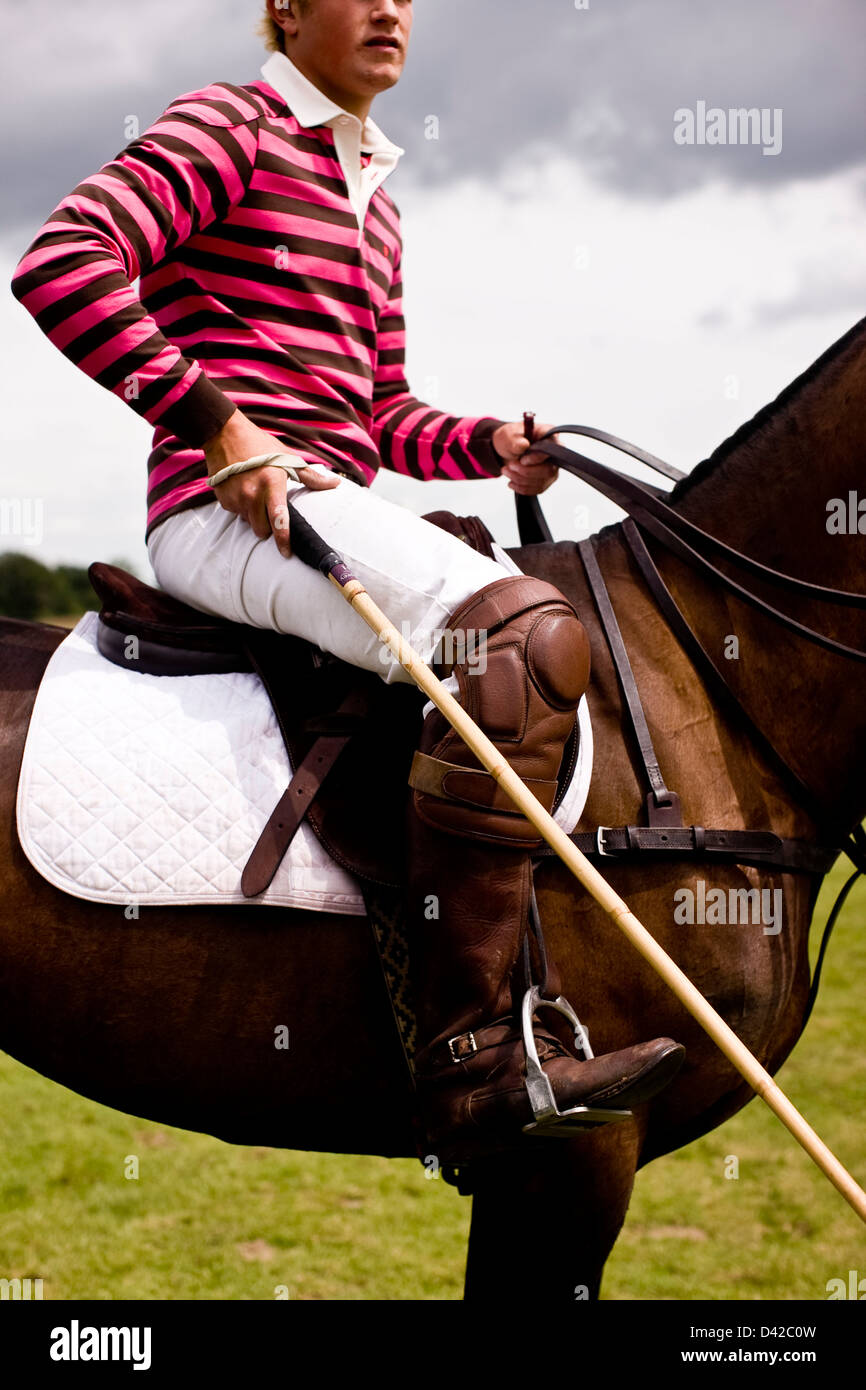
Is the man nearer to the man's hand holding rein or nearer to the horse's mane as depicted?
the man's hand holding rein

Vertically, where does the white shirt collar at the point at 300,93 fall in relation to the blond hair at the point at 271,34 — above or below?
below

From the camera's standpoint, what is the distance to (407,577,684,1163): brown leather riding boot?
2.04 m

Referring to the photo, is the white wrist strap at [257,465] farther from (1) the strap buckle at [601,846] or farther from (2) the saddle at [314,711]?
(1) the strap buckle at [601,846]

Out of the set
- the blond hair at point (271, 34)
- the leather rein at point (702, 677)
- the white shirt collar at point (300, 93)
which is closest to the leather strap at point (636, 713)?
the leather rein at point (702, 677)

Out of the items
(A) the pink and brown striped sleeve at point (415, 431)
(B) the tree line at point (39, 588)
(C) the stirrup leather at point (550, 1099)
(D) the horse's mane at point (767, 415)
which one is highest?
(B) the tree line at point (39, 588)

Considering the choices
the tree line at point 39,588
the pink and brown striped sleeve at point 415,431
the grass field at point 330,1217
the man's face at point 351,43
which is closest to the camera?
the man's face at point 351,43

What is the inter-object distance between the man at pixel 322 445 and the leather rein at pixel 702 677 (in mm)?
228

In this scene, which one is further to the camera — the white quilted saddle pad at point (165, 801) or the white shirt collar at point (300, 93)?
the white shirt collar at point (300, 93)

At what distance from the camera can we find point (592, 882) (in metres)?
2.01

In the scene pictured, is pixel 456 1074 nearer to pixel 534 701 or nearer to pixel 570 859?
pixel 570 859

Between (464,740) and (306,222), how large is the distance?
1.29m

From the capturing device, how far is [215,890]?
2.21m

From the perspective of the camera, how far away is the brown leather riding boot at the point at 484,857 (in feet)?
6.68

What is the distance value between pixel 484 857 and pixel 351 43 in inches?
73.8
